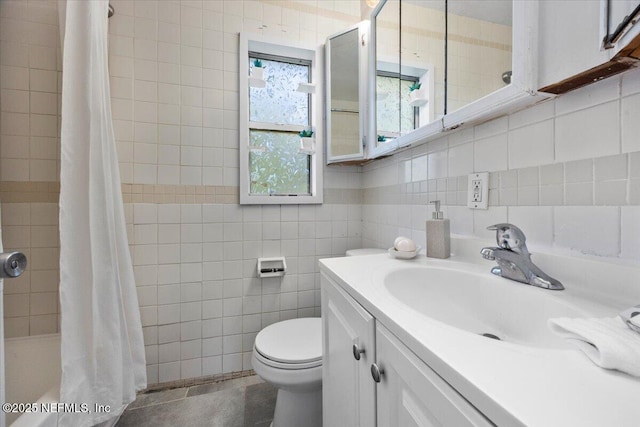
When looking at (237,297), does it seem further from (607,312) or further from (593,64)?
(593,64)

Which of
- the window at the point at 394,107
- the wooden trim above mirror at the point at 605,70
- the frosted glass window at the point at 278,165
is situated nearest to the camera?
the wooden trim above mirror at the point at 605,70

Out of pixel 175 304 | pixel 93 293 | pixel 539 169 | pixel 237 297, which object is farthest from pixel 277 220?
pixel 539 169

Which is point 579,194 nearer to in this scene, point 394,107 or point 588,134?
point 588,134

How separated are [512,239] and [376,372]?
18.2 inches

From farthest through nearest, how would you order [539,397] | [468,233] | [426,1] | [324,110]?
[324,110]
[426,1]
[468,233]
[539,397]

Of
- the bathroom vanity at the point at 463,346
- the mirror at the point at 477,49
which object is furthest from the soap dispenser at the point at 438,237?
the mirror at the point at 477,49

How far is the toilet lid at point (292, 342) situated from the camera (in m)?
1.03

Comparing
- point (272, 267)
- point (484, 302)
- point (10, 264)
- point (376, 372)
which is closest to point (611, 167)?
point (484, 302)

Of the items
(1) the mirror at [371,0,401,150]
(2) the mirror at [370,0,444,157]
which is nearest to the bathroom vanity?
(2) the mirror at [370,0,444,157]

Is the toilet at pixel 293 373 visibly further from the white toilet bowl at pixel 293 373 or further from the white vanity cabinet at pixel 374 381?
the white vanity cabinet at pixel 374 381

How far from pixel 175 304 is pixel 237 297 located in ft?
1.10

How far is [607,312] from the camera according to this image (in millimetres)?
447

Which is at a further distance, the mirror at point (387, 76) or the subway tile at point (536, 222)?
the mirror at point (387, 76)

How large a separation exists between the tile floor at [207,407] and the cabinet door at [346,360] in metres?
0.61
